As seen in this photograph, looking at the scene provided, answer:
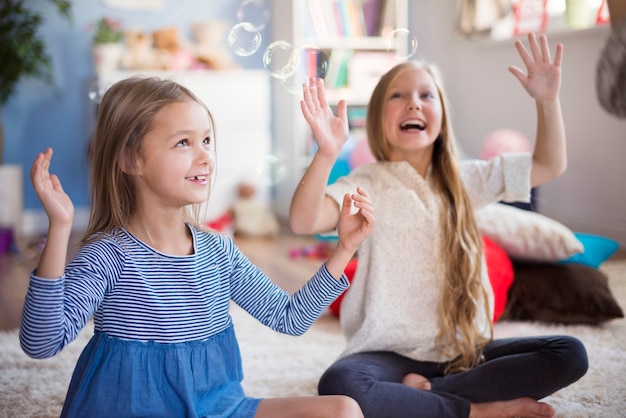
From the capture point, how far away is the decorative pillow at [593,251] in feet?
6.81

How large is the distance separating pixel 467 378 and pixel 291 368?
45 cm

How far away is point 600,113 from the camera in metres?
2.61

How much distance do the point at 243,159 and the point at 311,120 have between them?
8.81 ft

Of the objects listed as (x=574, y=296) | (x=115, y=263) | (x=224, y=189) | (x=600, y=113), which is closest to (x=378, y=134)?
(x=115, y=263)

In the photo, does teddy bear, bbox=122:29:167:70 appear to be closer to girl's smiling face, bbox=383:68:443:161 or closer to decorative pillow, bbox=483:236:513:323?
decorative pillow, bbox=483:236:513:323

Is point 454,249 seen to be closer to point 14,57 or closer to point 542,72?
point 542,72

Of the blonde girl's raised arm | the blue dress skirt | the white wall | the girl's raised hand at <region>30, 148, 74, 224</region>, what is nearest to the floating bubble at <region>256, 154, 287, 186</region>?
the white wall

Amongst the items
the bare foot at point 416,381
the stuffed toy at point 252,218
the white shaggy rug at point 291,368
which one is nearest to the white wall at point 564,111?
the white shaggy rug at point 291,368

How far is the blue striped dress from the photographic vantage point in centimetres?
96

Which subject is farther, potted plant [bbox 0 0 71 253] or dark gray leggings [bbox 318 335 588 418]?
potted plant [bbox 0 0 71 253]

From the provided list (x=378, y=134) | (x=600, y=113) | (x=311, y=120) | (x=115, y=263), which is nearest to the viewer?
(x=115, y=263)

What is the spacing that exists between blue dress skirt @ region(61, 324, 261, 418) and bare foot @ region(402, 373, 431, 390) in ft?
1.22

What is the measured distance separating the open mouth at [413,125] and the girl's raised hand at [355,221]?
0.32 meters

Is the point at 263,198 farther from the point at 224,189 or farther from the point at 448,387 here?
the point at 448,387
